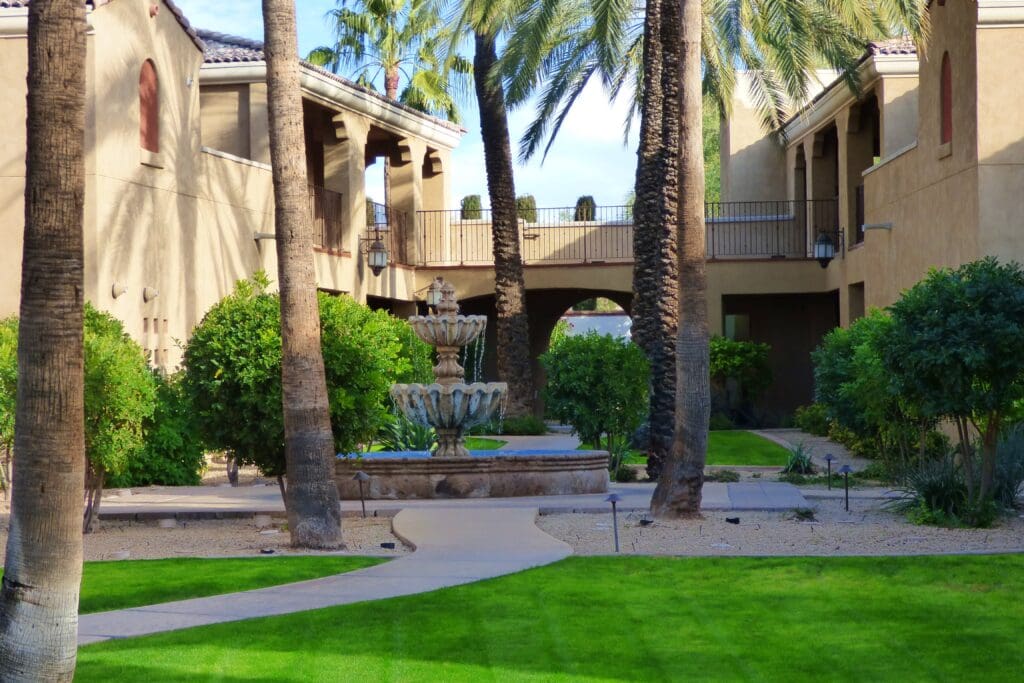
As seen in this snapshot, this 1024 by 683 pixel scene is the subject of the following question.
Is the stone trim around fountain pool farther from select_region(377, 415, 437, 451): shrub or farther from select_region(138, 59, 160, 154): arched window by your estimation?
select_region(138, 59, 160, 154): arched window

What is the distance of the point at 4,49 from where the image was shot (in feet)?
61.6

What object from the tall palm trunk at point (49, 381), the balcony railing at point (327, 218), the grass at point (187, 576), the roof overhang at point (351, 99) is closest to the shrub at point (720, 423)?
the balcony railing at point (327, 218)

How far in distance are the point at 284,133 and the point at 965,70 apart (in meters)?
11.3

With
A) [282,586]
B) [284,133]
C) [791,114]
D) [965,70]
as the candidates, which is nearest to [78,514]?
[282,586]

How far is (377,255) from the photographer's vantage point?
27.9 m

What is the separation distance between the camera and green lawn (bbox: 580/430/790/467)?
2088cm

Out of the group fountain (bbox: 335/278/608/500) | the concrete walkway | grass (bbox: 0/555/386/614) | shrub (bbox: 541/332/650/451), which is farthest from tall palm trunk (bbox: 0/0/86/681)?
shrub (bbox: 541/332/650/451)

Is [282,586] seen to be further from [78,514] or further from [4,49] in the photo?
[4,49]

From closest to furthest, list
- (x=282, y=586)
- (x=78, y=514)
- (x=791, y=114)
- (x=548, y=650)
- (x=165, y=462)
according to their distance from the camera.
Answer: (x=78, y=514), (x=548, y=650), (x=282, y=586), (x=165, y=462), (x=791, y=114)

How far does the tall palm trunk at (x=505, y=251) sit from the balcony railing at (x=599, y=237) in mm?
4975

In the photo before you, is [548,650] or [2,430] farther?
[2,430]

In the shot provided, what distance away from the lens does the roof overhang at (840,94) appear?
24766mm

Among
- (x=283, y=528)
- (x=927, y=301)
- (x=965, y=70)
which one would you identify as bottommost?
(x=283, y=528)

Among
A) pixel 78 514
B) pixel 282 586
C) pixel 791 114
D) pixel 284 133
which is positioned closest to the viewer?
pixel 78 514
